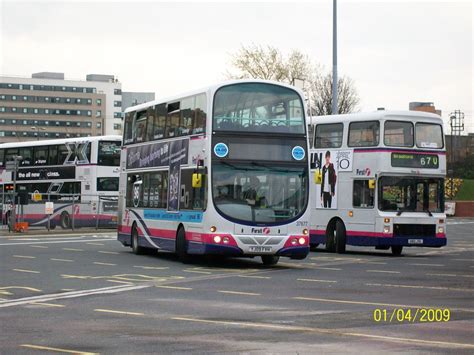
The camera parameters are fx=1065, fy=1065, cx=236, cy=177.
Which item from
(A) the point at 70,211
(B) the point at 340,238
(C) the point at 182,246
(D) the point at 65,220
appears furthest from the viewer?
(D) the point at 65,220

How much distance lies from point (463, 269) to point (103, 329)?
13.1 metres

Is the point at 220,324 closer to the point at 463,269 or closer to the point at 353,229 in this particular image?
the point at 463,269

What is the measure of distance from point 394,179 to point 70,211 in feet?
78.8

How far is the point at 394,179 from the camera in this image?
30.1 meters

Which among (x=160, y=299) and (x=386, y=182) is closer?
(x=160, y=299)

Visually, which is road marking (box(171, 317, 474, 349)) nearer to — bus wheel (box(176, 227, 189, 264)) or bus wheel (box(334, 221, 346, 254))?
bus wheel (box(176, 227, 189, 264))

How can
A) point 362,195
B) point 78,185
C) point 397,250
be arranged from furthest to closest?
1. point 78,185
2. point 397,250
3. point 362,195

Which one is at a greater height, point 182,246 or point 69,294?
point 182,246

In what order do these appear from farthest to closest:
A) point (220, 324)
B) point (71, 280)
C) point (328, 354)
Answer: point (71, 280) → point (220, 324) → point (328, 354)

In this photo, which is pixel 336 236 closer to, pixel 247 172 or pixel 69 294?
pixel 247 172

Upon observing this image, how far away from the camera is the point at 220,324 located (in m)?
13.6

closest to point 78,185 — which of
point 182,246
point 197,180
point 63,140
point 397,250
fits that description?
point 63,140

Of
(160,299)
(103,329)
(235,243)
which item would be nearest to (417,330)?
(103,329)
